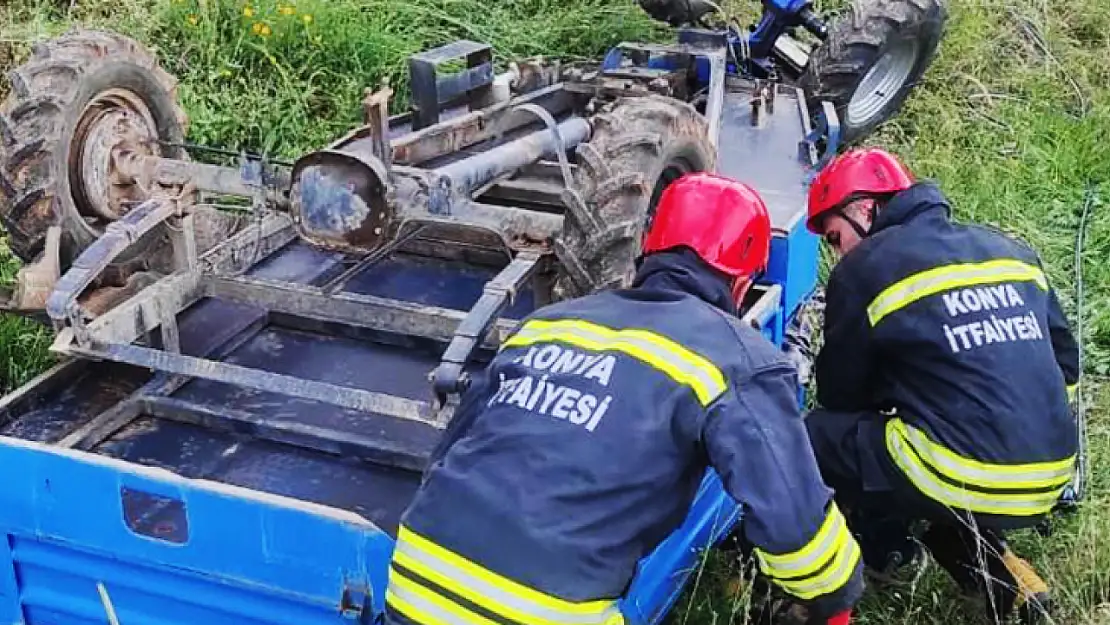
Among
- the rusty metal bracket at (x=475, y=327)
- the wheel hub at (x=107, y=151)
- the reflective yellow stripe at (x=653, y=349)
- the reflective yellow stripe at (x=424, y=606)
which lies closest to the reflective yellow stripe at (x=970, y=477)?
the rusty metal bracket at (x=475, y=327)

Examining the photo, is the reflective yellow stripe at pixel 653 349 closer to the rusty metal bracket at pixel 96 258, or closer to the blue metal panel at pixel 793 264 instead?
the rusty metal bracket at pixel 96 258

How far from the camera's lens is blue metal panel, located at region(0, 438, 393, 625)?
3.03 meters

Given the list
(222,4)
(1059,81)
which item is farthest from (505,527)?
(1059,81)

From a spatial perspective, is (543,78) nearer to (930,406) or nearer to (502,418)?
(930,406)

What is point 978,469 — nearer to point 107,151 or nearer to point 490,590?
point 490,590

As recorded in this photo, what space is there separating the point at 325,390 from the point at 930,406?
65.0 inches

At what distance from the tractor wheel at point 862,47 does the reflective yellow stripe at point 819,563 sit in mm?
3894

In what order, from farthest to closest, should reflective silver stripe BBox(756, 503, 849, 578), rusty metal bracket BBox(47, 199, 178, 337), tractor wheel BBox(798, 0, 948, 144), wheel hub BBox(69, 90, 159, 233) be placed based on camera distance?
1. tractor wheel BBox(798, 0, 948, 144)
2. wheel hub BBox(69, 90, 159, 233)
3. rusty metal bracket BBox(47, 199, 178, 337)
4. reflective silver stripe BBox(756, 503, 849, 578)

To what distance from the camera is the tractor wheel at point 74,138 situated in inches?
156

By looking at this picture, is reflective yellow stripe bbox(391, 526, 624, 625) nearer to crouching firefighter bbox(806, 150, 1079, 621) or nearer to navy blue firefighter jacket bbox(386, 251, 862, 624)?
navy blue firefighter jacket bbox(386, 251, 862, 624)

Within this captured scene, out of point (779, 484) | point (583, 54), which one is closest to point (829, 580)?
point (779, 484)

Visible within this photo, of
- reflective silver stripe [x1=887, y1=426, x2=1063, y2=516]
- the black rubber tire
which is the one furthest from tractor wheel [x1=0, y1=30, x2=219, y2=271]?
reflective silver stripe [x1=887, y1=426, x2=1063, y2=516]

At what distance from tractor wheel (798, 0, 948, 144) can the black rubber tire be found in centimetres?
350

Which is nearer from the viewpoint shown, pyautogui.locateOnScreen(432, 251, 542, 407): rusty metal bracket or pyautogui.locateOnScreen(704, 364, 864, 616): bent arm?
pyautogui.locateOnScreen(704, 364, 864, 616): bent arm
